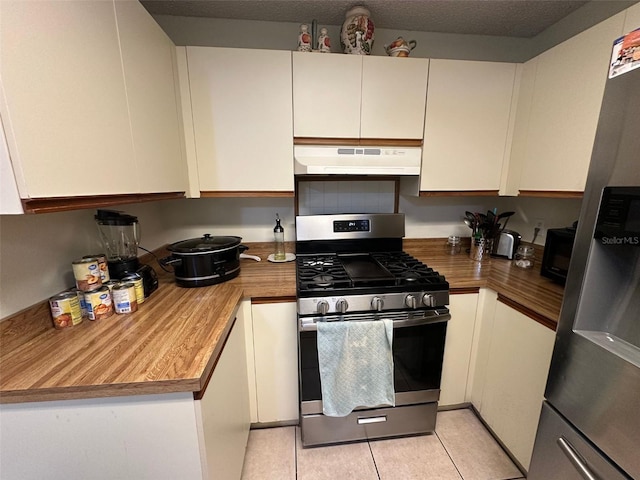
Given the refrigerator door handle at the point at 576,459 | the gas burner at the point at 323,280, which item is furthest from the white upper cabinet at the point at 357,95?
the refrigerator door handle at the point at 576,459

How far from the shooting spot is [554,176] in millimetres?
1353

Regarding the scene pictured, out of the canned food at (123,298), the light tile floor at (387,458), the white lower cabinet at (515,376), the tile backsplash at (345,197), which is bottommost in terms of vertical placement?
the light tile floor at (387,458)

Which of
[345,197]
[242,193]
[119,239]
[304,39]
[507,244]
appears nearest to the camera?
[119,239]

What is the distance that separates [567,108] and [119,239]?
2274 mm

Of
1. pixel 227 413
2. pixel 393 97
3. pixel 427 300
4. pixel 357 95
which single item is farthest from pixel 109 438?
pixel 393 97

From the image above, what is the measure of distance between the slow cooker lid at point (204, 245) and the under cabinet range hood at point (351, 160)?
0.55 m

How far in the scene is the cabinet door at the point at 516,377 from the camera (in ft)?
3.81

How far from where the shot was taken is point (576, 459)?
81 cm

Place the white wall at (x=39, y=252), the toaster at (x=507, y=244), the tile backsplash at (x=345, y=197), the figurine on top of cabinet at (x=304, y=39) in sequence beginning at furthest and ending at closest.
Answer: the tile backsplash at (x=345, y=197), the toaster at (x=507, y=244), the figurine on top of cabinet at (x=304, y=39), the white wall at (x=39, y=252)

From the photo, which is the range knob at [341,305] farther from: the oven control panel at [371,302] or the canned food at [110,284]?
the canned food at [110,284]

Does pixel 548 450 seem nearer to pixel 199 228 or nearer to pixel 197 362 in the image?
pixel 197 362

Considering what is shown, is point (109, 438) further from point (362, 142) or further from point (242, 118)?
point (362, 142)

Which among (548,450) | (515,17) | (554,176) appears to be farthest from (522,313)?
(515,17)

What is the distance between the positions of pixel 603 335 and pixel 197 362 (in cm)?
119
